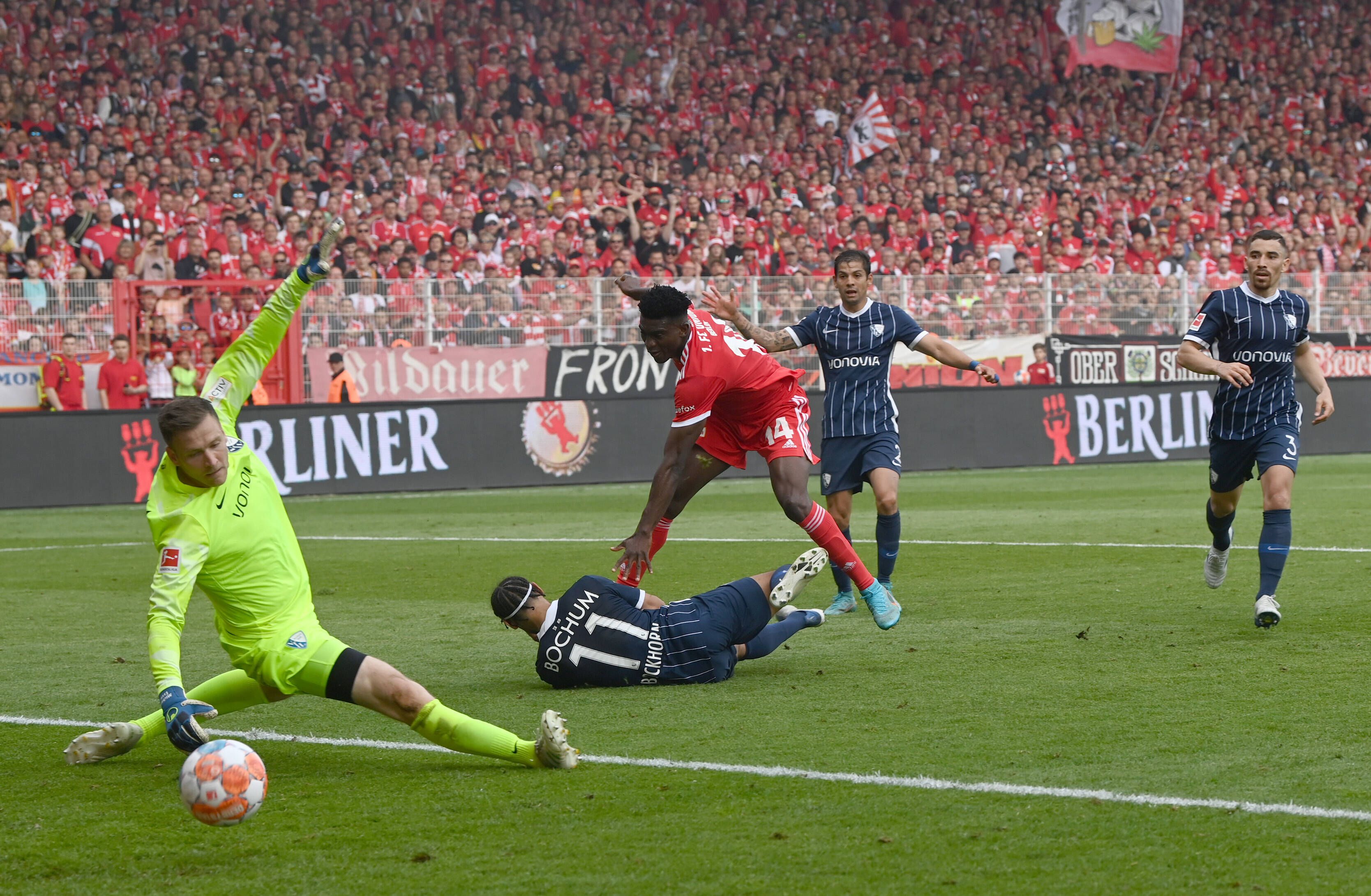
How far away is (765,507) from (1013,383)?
26.1 ft

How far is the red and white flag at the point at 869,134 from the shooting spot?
99.3ft

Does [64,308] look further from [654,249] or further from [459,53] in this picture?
[459,53]

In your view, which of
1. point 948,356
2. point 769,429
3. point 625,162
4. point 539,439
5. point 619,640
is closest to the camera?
point 619,640

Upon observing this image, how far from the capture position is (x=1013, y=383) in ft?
80.1

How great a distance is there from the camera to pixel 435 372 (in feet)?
70.8

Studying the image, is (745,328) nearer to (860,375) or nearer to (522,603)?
→ (860,375)

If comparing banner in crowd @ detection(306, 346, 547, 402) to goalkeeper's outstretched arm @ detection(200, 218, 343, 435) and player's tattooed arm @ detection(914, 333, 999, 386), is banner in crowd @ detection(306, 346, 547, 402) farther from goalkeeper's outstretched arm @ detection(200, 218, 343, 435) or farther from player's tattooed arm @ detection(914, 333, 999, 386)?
goalkeeper's outstretched arm @ detection(200, 218, 343, 435)

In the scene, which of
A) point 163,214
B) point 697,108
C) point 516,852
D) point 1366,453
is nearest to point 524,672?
point 516,852

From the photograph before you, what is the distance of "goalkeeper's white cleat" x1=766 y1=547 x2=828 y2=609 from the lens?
7480 mm

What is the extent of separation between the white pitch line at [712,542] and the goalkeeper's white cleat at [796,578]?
5.61 meters

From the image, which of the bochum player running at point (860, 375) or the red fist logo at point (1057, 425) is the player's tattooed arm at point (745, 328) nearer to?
the bochum player running at point (860, 375)

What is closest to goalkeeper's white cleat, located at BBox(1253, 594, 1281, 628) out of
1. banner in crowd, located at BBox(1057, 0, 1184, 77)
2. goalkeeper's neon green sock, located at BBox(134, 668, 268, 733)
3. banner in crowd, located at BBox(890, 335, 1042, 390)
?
goalkeeper's neon green sock, located at BBox(134, 668, 268, 733)

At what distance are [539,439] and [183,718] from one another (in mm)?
16116

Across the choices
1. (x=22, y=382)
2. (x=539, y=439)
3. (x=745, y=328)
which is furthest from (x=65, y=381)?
(x=745, y=328)
